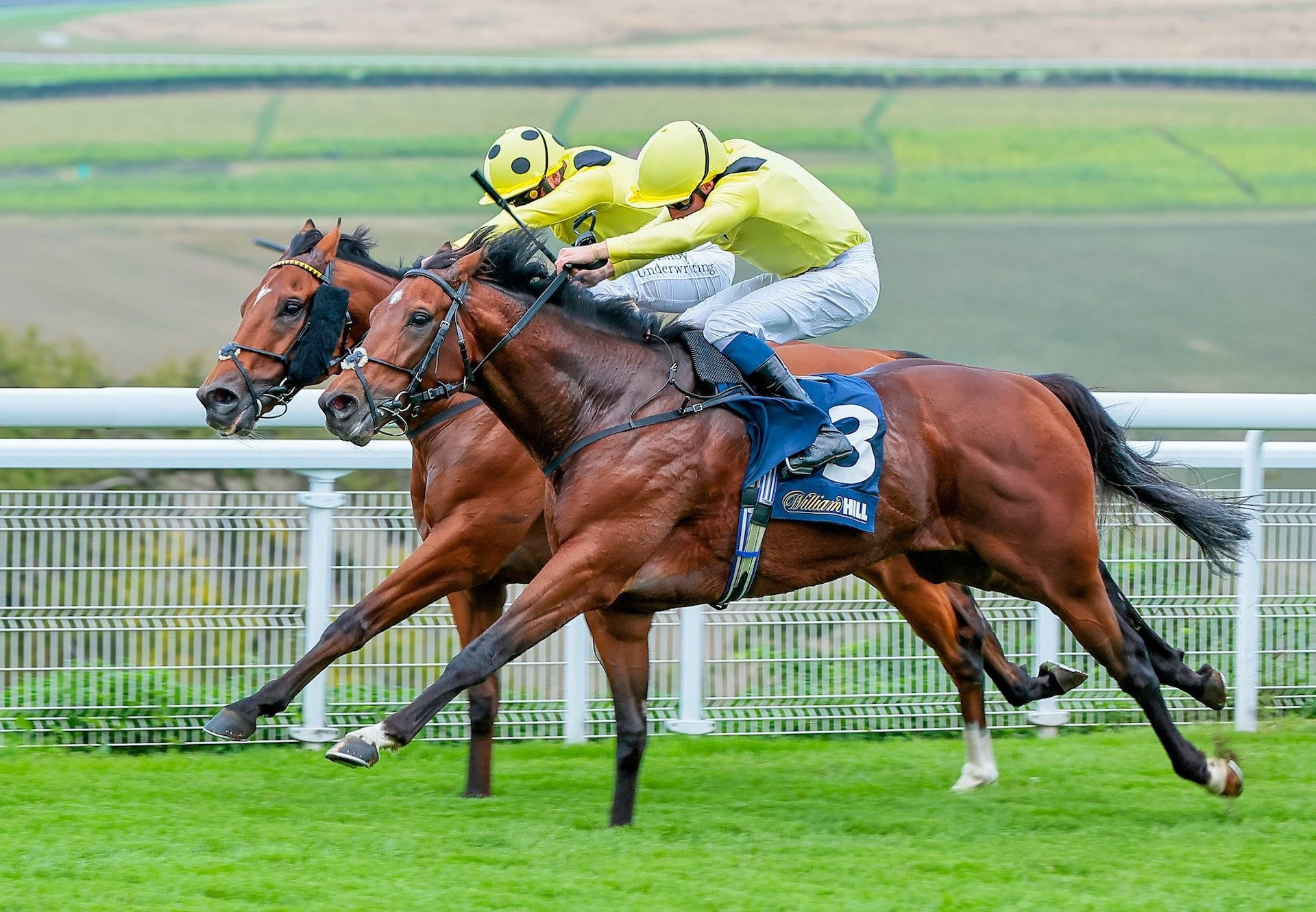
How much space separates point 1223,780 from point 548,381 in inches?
84.1

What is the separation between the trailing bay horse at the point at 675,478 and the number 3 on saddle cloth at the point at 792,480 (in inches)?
1.6

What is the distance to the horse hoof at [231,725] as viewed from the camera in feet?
13.4

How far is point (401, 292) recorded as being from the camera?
12.7 ft

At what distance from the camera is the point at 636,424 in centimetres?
405

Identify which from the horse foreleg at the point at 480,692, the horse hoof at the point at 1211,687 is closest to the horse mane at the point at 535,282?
the horse foreleg at the point at 480,692

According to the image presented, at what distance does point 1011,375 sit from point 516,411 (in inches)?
55.9

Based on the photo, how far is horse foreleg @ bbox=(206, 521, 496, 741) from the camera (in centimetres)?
416

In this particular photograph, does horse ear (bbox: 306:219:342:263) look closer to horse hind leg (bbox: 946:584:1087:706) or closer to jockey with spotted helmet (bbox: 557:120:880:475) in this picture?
→ jockey with spotted helmet (bbox: 557:120:880:475)

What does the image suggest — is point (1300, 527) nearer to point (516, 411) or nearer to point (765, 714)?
point (765, 714)

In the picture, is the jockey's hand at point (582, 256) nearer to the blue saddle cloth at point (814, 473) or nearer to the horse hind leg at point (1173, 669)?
the blue saddle cloth at point (814, 473)

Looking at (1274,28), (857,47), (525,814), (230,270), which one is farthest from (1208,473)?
(1274,28)

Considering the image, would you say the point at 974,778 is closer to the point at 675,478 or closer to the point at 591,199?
the point at 675,478

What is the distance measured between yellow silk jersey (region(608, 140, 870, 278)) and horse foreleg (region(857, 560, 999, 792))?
99cm

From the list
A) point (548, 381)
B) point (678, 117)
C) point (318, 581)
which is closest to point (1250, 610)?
point (548, 381)
